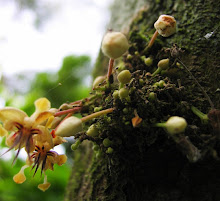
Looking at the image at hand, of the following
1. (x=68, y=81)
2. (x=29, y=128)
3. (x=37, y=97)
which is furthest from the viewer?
(x=68, y=81)

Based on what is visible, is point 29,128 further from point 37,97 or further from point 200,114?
point 37,97

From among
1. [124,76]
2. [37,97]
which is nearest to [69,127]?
[124,76]

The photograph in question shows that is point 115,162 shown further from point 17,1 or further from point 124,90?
point 17,1

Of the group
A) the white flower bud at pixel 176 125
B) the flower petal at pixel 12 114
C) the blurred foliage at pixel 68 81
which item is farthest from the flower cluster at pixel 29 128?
the blurred foliage at pixel 68 81

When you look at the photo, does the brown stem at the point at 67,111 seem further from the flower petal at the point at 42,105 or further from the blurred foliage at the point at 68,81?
the blurred foliage at the point at 68,81

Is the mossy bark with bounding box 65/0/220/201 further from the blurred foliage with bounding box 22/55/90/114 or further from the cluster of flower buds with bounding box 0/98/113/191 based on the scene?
the blurred foliage with bounding box 22/55/90/114

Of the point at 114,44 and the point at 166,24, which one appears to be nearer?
the point at 114,44
